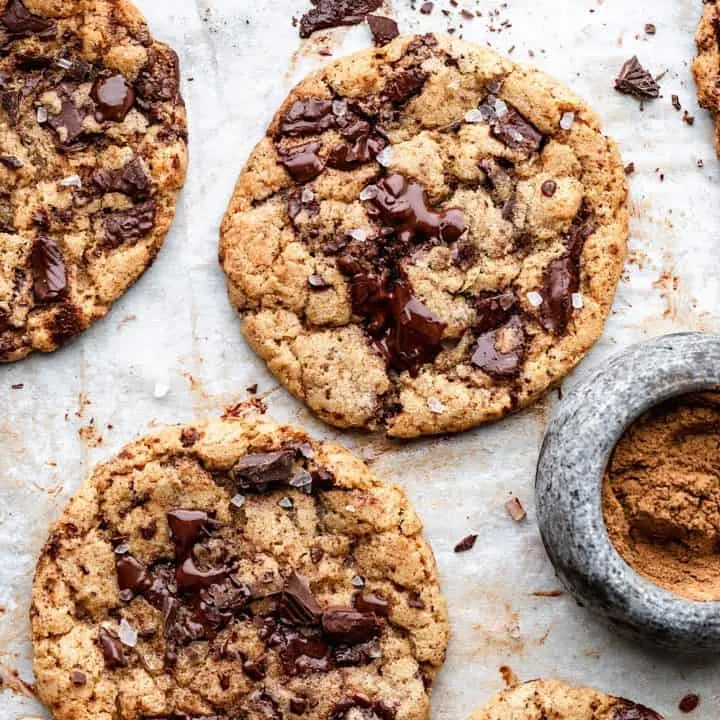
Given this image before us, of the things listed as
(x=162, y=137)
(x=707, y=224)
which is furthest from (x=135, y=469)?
(x=707, y=224)

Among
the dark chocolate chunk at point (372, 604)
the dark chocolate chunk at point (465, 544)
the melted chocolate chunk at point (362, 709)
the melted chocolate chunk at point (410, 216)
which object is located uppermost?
the melted chocolate chunk at point (410, 216)

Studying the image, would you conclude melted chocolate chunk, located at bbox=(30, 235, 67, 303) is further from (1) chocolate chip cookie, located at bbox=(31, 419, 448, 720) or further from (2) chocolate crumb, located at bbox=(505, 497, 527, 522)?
(2) chocolate crumb, located at bbox=(505, 497, 527, 522)

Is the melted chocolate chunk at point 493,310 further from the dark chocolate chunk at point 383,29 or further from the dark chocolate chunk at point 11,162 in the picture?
the dark chocolate chunk at point 11,162

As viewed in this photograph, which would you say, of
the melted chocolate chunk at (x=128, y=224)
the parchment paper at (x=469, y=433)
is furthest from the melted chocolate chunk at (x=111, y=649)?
the melted chocolate chunk at (x=128, y=224)

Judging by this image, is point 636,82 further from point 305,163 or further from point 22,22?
point 22,22

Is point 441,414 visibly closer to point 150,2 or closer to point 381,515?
point 381,515

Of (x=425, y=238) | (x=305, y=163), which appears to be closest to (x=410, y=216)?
(x=425, y=238)

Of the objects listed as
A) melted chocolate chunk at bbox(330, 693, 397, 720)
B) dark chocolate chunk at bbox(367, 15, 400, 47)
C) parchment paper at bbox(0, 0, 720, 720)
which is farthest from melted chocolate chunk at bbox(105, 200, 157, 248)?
melted chocolate chunk at bbox(330, 693, 397, 720)
